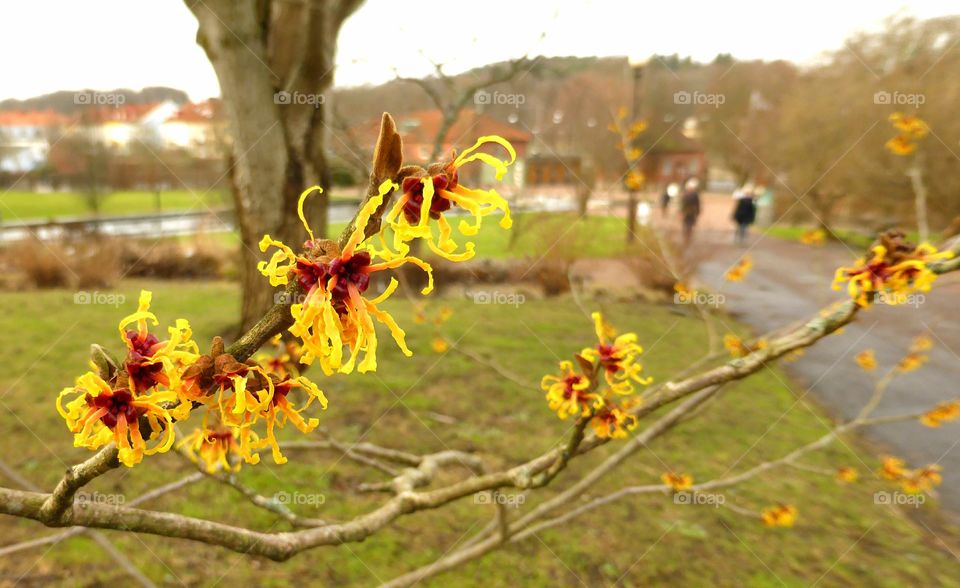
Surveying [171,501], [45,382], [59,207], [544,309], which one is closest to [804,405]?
[544,309]

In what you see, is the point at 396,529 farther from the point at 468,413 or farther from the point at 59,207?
the point at 59,207

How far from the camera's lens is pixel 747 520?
3.62 metres

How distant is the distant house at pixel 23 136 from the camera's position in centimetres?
1287

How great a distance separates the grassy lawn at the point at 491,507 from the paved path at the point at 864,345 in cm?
51

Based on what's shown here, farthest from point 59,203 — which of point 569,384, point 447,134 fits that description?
point 569,384

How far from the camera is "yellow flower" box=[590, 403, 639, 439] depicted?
4.21 feet

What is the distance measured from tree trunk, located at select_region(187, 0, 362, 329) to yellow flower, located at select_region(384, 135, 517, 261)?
13.1ft

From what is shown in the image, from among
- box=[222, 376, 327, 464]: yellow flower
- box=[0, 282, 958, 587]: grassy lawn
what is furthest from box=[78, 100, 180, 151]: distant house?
box=[222, 376, 327, 464]: yellow flower

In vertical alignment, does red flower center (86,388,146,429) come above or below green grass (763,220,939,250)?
above

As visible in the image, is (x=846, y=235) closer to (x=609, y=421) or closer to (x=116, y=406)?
(x=609, y=421)

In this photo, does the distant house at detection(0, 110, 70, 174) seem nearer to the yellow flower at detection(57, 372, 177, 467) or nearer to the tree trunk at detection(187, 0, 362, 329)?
the tree trunk at detection(187, 0, 362, 329)

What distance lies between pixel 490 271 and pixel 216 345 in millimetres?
9962

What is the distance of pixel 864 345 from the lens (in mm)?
7578

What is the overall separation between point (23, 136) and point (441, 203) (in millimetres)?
20205
